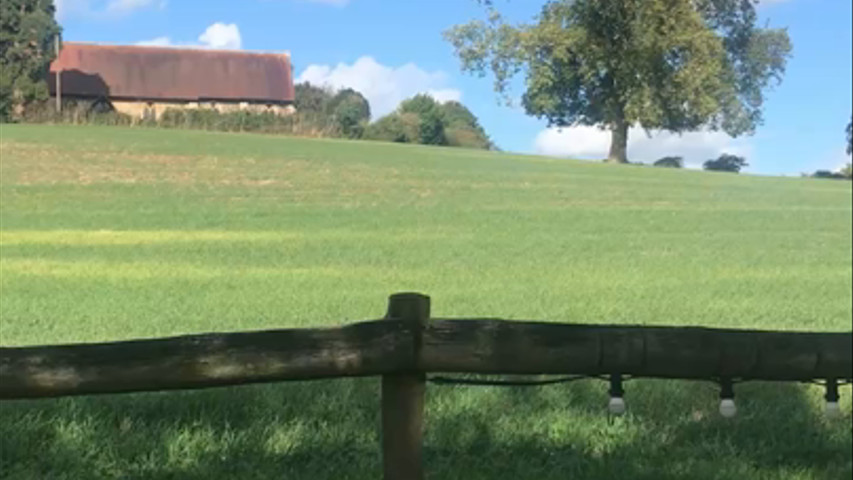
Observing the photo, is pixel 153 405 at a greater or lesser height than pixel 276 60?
lesser

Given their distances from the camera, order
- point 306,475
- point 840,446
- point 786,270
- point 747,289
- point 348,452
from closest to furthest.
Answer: point 306,475, point 348,452, point 840,446, point 747,289, point 786,270

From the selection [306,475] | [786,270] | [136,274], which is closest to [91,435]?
[306,475]

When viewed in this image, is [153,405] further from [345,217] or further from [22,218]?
[345,217]

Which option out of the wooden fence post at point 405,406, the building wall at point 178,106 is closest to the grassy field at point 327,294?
the building wall at point 178,106

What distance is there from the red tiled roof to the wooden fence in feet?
6.07

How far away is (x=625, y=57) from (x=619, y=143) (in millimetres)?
1236

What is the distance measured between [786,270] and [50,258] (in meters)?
6.49

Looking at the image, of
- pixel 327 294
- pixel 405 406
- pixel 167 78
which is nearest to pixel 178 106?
pixel 167 78

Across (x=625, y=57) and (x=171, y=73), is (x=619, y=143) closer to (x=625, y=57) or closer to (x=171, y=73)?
(x=625, y=57)

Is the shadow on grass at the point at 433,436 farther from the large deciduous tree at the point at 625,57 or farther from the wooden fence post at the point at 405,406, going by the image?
the large deciduous tree at the point at 625,57

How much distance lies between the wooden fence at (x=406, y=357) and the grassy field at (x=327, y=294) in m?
0.79

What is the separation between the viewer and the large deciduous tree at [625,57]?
486cm

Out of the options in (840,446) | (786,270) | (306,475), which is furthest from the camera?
(786,270)

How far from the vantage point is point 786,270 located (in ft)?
27.7
